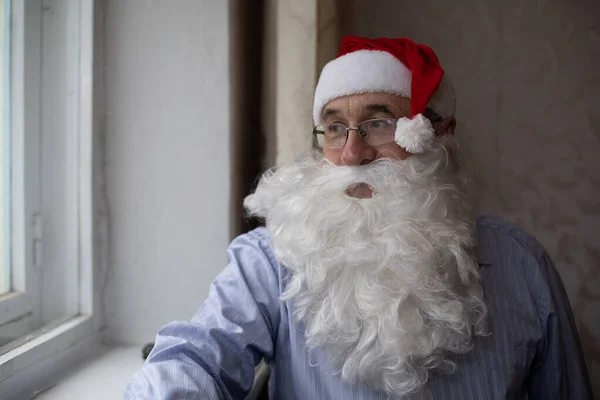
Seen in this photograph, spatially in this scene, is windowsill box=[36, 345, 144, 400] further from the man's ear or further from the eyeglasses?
the man's ear

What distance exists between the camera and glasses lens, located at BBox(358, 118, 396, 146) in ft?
3.38

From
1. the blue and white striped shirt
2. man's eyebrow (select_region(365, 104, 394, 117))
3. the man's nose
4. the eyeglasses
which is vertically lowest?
the blue and white striped shirt

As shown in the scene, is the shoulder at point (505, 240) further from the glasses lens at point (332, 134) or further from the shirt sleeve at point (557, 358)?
the glasses lens at point (332, 134)

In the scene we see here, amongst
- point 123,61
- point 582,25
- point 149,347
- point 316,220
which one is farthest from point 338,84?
point 582,25

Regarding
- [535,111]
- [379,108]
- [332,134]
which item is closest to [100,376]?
[332,134]

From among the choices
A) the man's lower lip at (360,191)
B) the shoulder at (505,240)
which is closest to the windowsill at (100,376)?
the man's lower lip at (360,191)

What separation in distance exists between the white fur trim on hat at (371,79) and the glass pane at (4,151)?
75 cm

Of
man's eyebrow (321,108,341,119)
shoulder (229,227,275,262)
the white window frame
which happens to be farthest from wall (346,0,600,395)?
the white window frame

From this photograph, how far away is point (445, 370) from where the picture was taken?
896mm

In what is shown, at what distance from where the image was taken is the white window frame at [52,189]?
1030 millimetres

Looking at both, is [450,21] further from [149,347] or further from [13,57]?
[149,347]

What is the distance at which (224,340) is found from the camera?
0.87 m

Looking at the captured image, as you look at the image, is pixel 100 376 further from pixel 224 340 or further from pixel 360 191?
pixel 360 191

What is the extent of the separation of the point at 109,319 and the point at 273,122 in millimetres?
801
